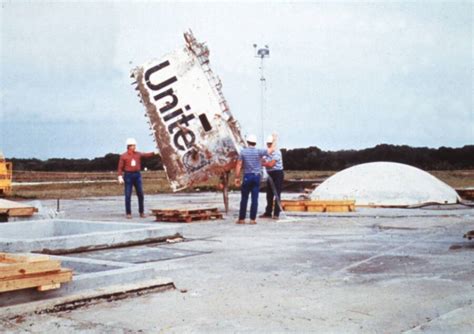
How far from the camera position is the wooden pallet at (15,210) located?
1403 centimetres

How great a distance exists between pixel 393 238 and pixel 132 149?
8115 mm

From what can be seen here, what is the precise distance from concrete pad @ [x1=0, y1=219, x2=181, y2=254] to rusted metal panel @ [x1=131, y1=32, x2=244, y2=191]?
257 inches

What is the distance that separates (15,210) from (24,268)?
822 centimetres

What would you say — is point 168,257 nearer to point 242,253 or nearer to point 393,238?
point 242,253

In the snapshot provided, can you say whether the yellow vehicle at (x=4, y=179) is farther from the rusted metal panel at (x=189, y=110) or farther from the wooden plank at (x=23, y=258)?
the wooden plank at (x=23, y=258)

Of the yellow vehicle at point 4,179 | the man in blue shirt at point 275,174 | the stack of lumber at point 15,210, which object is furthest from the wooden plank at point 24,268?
the yellow vehicle at point 4,179

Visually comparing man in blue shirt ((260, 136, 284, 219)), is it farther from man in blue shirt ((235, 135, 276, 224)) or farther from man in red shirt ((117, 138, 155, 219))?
man in red shirt ((117, 138, 155, 219))

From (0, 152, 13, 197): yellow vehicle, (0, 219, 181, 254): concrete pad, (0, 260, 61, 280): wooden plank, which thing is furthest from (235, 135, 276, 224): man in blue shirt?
(0, 152, 13, 197): yellow vehicle

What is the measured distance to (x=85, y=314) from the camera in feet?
21.2

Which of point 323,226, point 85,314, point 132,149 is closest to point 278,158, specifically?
point 323,226

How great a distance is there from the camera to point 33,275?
6.54 m

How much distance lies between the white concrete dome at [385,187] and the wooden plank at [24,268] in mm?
17568

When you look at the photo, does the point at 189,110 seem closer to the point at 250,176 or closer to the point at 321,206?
the point at 250,176

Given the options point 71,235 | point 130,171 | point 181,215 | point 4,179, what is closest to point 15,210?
point 71,235
